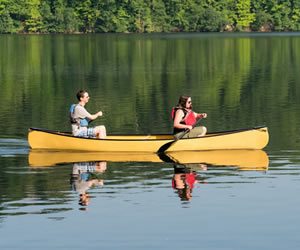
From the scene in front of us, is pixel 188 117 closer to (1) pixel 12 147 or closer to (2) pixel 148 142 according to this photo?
(2) pixel 148 142

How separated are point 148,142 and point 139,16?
15345cm

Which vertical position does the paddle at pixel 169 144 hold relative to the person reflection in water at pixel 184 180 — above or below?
above

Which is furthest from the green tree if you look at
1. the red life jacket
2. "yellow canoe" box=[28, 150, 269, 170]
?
"yellow canoe" box=[28, 150, 269, 170]

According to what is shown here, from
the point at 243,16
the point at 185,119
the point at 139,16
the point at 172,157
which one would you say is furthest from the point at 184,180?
the point at 243,16

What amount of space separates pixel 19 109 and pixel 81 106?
14.0m

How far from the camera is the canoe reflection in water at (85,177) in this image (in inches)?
854

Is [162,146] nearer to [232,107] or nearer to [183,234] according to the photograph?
[183,234]

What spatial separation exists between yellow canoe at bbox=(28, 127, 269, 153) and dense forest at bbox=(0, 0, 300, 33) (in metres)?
142

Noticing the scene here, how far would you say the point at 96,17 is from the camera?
178125mm

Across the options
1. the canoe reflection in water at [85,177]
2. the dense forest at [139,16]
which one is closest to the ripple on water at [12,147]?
the canoe reflection in water at [85,177]

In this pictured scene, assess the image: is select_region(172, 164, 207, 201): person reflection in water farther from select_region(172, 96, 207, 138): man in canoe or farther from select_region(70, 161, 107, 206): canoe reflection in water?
select_region(172, 96, 207, 138): man in canoe

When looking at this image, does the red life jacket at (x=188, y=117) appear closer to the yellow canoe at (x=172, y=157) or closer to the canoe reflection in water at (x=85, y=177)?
the yellow canoe at (x=172, y=157)

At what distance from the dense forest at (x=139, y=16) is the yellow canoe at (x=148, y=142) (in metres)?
142

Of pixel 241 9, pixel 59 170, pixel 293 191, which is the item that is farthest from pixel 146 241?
pixel 241 9
